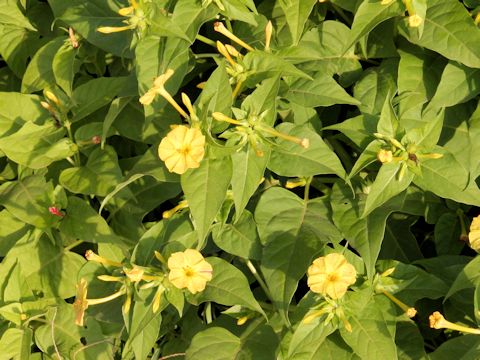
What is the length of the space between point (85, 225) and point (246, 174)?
0.61 metres

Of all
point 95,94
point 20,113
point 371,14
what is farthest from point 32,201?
point 371,14

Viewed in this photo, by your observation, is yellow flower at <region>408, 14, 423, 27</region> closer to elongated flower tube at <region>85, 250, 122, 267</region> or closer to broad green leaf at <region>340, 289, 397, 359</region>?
broad green leaf at <region>340, 289, 397, 359</region>

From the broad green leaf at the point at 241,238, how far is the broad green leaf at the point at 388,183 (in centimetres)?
31

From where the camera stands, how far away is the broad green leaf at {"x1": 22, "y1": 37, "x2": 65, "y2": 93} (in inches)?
80.2

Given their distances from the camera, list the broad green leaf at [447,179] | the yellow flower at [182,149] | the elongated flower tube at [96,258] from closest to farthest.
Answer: the yellow flower at [182,149] < the broad green leaf at [447,179] < the elongated flower tube at [96,258]

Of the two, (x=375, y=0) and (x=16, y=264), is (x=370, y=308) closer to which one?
(x=375, y=0)

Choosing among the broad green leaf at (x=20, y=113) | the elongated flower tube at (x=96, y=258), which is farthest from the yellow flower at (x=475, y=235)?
the broad green leaf at (x=20, y=113)

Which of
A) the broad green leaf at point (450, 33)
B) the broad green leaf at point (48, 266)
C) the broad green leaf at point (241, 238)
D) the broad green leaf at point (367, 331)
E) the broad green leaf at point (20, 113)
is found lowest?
the broad green leaf at point (48, 266)

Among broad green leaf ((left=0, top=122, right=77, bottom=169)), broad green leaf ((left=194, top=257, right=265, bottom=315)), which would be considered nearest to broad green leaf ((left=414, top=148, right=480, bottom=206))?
broad green leaf ((left=194, top=257, right=265, bottom=315))

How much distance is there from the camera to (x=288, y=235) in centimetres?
164

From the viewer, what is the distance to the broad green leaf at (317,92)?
1.64 metres

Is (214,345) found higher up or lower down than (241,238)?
lower down

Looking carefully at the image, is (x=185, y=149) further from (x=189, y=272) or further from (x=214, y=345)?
(x=214, y=345)

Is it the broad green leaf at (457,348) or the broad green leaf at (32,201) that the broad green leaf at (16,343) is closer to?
the broad green leaf at (32,201)
